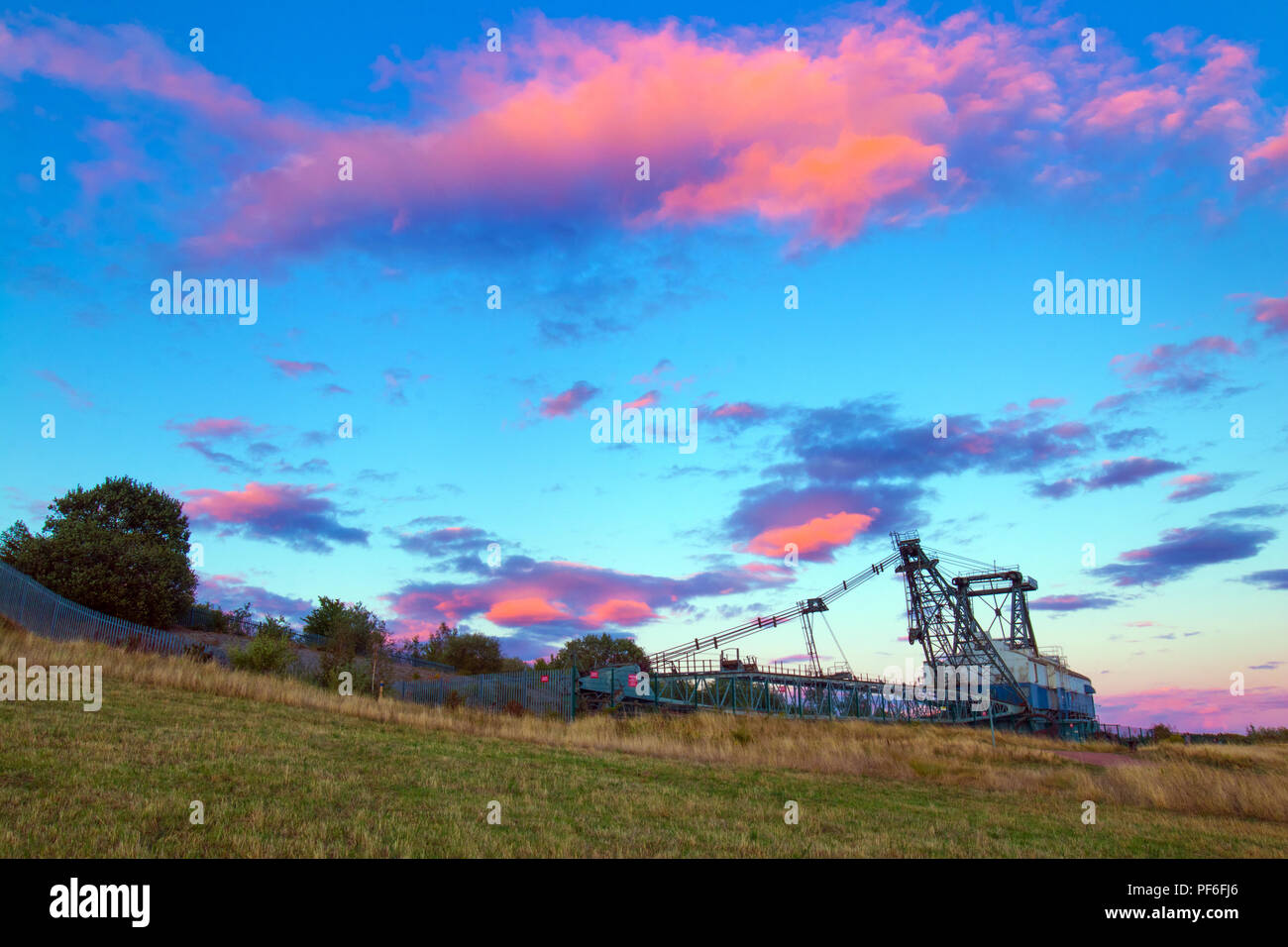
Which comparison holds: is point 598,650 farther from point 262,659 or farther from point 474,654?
point 262,659

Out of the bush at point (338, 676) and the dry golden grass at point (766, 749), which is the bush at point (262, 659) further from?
the dry golden grass at point (766, 749)

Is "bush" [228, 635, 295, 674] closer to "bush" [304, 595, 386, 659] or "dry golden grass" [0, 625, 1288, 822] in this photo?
"dry golden grass" [0, 625, 1288, 822]

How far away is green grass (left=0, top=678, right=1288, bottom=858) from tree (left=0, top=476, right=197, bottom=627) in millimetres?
39641

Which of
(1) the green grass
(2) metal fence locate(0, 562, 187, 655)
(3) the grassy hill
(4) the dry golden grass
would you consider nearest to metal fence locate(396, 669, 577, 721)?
(4) the dry golden grass

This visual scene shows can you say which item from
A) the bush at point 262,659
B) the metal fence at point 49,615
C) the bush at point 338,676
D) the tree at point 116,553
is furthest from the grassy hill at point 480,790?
the tree at point 116,553

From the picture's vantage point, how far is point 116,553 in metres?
57.5

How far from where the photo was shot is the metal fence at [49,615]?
35094mm

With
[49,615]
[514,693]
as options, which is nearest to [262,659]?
[49,615]

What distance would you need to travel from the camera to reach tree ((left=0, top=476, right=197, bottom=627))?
55.0m
